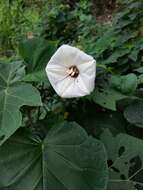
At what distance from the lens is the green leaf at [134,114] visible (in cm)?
164

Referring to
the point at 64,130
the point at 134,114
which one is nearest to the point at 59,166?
the point at 64,130

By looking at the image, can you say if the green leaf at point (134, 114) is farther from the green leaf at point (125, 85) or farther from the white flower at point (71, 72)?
the white flower at point (71, 72)

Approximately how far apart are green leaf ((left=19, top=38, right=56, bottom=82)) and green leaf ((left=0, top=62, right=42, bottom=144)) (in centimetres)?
3

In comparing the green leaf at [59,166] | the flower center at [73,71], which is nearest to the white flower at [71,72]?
the flower center at [73,71]

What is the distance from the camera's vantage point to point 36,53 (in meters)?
1.58

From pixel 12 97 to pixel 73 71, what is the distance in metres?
0.21

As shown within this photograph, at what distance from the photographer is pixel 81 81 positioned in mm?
1496

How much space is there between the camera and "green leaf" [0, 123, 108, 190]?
4.53 feet

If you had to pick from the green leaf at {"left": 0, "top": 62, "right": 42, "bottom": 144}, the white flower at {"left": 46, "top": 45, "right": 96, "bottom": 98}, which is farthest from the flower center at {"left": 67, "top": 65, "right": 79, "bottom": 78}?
the green leaf at {"left": 0, "top": 62, "right": 42, "bottom": 144}

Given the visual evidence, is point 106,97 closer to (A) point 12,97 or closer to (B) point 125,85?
(B) point 125,85

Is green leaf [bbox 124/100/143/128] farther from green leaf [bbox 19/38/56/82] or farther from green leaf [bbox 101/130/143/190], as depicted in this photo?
green leaf [bbox 19/38/56/82]

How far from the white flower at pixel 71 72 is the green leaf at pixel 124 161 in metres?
0.19

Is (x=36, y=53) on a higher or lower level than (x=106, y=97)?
higher

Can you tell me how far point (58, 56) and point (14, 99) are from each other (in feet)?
0.62
